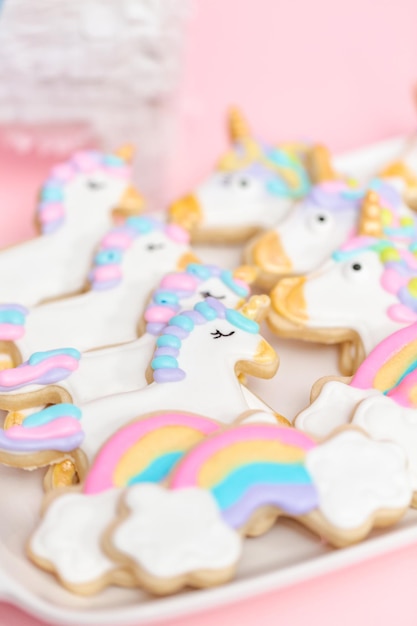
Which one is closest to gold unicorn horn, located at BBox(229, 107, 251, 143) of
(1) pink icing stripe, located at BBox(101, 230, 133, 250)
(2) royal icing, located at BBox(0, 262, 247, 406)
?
(1) pink icing stripe, located at BBox(101, 230, 133, 250)

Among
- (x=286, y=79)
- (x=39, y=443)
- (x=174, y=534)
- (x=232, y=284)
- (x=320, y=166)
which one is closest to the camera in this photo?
(x=174, y=534)

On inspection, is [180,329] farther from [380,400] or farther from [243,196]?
[243,196]

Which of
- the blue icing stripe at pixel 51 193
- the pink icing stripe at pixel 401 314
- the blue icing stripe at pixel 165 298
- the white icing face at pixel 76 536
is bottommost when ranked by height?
the white icing face at pixel 76 536

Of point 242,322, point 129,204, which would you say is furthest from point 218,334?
point 129,204

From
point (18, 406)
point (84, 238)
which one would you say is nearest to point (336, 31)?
point (84, 238)

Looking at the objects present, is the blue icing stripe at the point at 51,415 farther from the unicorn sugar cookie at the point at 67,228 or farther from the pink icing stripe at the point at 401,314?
the pink icing stripe at the point at 401,314

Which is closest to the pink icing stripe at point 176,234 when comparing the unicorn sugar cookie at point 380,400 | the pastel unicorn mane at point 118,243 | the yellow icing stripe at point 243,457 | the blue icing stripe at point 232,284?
the pastel unicorn mane at point 118,243

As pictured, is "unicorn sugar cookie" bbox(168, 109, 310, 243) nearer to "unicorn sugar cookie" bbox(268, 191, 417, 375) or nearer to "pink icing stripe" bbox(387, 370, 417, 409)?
"unicorn sugar cookie" bbox(268, 191, 417, 375)
